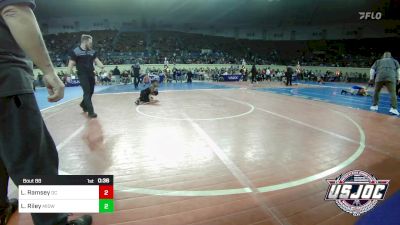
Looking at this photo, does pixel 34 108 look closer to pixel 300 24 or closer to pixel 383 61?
pixel 383 61

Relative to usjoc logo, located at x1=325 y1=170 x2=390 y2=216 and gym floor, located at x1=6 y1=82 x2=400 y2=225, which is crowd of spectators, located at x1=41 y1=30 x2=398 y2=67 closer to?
gym floor, located at x1=6 y1=82 x2=400 y2=225

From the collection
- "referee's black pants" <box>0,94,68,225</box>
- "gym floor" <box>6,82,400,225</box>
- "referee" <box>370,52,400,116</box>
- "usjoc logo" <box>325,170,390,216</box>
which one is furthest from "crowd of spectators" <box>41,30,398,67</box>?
"usjoc logo" <box>325,170,390,216</box>

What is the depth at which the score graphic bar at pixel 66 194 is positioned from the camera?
159cm

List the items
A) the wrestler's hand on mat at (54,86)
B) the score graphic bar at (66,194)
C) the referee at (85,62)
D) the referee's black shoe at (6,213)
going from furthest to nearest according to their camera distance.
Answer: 1. the referee at (85,62)
2. the referee's black shoe at (6,213)
3. the wrestler's hand on mat at (54,86)
4. the score graphic bar at (66,194)

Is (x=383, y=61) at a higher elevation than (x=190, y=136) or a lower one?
higher

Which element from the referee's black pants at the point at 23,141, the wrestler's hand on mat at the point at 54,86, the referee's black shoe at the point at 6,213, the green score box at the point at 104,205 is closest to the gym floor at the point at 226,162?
the referee's black shoe at the point at 6,213

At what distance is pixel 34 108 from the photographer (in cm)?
178

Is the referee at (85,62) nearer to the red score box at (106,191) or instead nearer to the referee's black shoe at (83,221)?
the referee's black shoe at (83,221)

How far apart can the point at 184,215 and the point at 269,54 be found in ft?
116

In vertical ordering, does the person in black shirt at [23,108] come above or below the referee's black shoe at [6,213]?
above

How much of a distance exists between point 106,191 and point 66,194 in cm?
23

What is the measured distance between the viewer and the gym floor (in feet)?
7.98

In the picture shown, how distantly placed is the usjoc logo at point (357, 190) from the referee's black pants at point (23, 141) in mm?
2061

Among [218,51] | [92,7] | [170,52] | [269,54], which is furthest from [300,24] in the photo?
[92,7]
